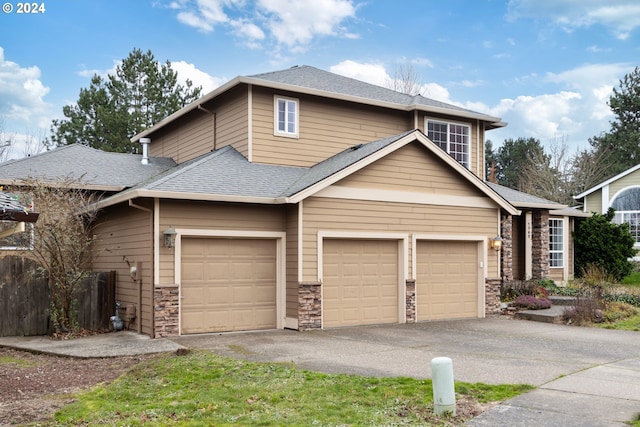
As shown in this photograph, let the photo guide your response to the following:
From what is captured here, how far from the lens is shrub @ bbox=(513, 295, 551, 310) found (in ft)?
52.9

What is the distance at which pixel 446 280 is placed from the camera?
1539 centimetres

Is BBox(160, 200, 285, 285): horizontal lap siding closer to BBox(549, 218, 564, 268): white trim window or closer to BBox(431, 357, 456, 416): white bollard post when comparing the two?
BBox(431, 357, 456, 416): white bollard post

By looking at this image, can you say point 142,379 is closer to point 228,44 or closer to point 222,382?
point 222,382

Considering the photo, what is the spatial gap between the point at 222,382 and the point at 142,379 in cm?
120

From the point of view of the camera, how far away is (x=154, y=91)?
33656 mm

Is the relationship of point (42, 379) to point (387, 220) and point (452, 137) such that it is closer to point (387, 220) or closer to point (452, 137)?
point (387, 220)

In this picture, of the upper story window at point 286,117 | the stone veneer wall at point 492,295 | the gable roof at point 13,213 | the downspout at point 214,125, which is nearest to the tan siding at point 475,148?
the stone veneer wall at point 492,295

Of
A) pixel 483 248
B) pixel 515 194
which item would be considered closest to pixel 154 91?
pixel 515 194

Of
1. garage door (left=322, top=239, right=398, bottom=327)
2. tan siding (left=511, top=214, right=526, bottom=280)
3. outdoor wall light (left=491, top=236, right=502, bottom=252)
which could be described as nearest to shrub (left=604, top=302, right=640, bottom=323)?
outdoor wall light (left=491, top=236, right=502, bottom=252)

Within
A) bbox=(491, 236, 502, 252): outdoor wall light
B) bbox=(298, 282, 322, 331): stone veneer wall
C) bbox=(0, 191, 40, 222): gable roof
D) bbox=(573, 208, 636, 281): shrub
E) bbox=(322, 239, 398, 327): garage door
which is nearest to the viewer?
bbox=(0, 191, 40, 222): gable roof

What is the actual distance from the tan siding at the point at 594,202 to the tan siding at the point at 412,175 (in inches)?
686

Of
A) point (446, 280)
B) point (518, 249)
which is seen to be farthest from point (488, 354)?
point (518, 249)

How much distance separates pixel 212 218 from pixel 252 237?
1013 mm

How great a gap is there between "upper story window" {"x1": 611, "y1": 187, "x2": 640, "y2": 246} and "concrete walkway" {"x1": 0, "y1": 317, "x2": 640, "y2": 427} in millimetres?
17965
